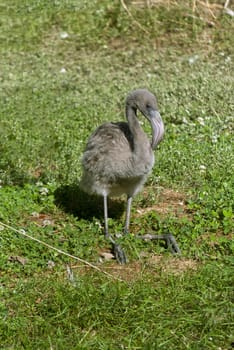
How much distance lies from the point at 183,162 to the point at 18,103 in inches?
93.2

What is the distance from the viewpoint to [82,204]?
643cm

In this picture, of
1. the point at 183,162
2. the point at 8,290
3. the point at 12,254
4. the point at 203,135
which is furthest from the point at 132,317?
the point at 203,135

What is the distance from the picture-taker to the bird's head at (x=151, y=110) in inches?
231

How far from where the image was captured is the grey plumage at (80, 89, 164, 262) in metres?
5.88

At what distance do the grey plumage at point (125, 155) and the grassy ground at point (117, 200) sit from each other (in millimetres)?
299

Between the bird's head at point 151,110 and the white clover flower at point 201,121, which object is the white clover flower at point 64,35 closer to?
the white clover flower at point 201,121

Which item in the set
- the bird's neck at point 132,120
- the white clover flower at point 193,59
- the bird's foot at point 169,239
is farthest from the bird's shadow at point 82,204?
the white clover flower at point 193,59

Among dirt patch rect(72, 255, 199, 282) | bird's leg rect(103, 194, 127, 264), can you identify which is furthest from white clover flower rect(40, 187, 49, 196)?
dirt patch rect(72, 255, 199, 282)

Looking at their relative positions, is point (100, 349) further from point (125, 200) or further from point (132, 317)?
point (125, 200)

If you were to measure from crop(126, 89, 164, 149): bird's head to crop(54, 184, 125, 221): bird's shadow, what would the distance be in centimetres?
77

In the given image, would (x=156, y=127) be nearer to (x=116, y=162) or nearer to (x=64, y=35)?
(x=116, y=162)

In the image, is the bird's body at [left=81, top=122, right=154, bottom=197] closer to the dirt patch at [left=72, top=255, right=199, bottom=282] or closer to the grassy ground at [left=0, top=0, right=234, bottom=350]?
the grassy ground at [left=0, top=0, right=234, bottom=350]

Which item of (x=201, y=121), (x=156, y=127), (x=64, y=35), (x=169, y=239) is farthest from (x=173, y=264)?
(x=64, y=35)

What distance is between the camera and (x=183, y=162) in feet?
23.4
